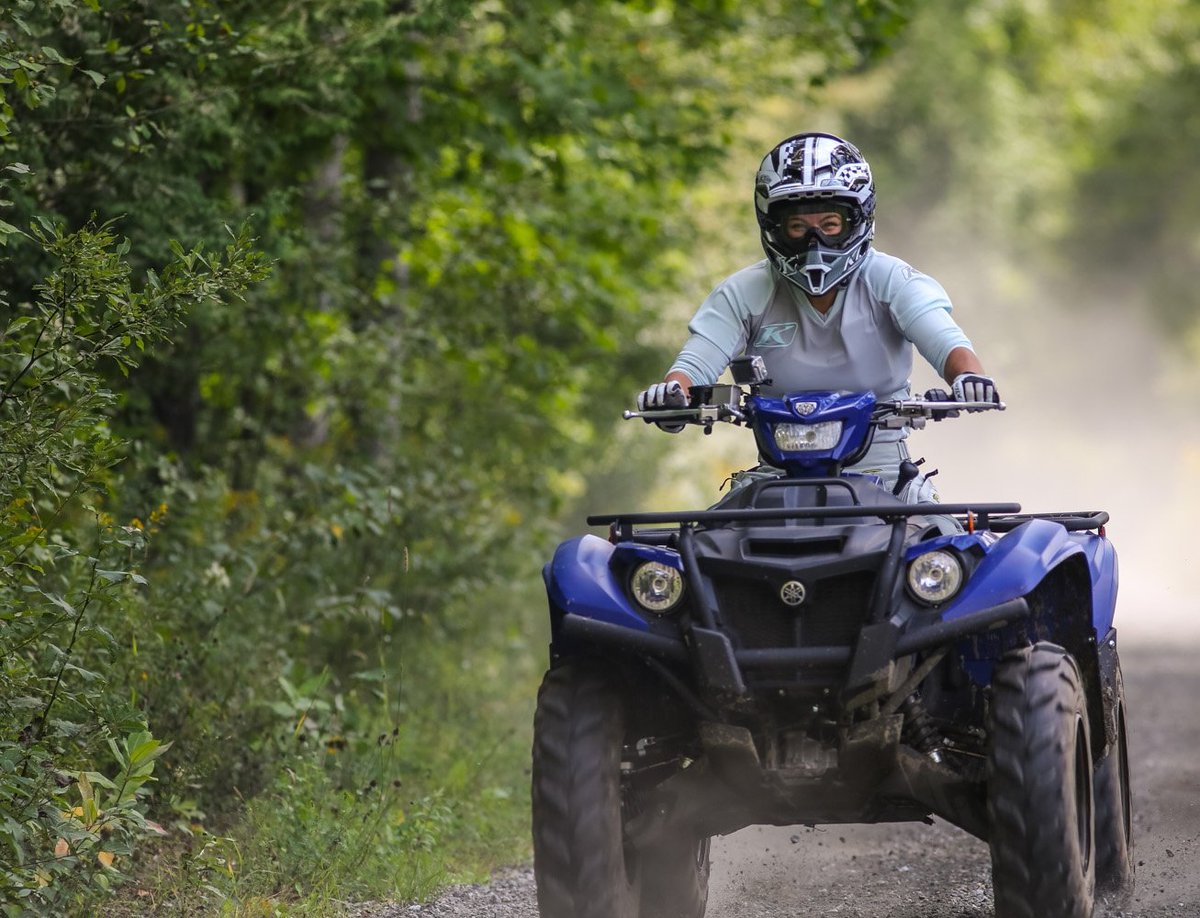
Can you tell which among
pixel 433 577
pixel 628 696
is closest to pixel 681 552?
pixel 628 696

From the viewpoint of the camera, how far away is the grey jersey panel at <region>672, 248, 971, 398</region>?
6.39 meters

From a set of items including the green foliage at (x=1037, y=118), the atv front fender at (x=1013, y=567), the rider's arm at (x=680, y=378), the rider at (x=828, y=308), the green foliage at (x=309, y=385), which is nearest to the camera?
the atv front fender at (x=1013, y=567)

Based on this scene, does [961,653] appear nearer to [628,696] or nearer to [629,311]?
[628,696]

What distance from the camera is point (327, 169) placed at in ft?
38.7

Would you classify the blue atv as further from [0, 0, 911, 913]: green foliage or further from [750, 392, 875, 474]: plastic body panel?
[0, 0, 911, 913]: green foliage

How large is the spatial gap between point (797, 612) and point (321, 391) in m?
6.45

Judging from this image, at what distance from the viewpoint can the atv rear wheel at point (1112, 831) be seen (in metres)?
6.42

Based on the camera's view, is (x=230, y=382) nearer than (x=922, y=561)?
No

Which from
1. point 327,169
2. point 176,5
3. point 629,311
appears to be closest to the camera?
point 176,5

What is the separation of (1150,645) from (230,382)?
31.3 ft

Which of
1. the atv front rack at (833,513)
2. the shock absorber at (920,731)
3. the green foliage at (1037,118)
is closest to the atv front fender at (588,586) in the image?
the atv front rack at (833,513)

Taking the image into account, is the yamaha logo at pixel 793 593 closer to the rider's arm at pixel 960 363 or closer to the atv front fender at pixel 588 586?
the atv front fender at pixel 588 586

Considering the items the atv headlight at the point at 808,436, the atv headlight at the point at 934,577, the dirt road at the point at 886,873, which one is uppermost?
the atv headlight at the point at 808,436

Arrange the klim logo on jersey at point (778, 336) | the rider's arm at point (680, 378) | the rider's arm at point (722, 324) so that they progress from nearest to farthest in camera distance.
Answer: the rider's arm at point (680, 378), the klim logo on jersey at point (778, 336), the rider's arm at point (722, 324)
